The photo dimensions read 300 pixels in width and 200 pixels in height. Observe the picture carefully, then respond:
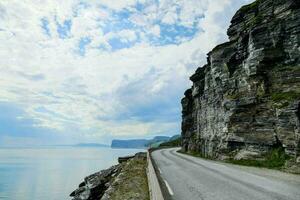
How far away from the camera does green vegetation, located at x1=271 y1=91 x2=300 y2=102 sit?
26969 millimetres

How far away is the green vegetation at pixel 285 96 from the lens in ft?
88.5

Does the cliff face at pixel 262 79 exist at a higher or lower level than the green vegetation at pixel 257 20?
lower

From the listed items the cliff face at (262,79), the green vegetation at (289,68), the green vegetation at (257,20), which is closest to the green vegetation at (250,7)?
the cliff face at (262,79)

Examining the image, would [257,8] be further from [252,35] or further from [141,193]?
[141,193]

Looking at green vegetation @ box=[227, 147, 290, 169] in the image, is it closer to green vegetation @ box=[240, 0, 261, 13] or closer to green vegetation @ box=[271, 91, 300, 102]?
green vegetation @ box=[271, 91, 300, 102]

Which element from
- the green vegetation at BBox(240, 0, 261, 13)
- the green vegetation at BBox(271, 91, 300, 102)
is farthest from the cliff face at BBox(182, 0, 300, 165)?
the green vegetation at BBox(240, 0, 261, 13)

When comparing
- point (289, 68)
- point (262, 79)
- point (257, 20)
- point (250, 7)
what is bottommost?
point (262, 79)

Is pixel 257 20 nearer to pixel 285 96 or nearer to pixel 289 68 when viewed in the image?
pixel 289 68

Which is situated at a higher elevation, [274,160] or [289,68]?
[289,68]

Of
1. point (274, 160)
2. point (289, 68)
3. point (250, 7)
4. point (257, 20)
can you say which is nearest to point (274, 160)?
point (274, 160)

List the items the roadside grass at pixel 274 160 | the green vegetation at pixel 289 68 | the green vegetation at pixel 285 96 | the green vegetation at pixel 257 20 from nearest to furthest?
the roadside grass at pixel 274 160 < the green vegetation at pixel 285 96 < the green vegetation at pixel 289 68 < the green vegetation at pixel 257 20

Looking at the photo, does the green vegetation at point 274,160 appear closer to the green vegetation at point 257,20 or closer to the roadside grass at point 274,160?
the roadside grass at point 274,160

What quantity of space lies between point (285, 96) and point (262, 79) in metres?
4.72

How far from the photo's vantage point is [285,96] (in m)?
28.4
